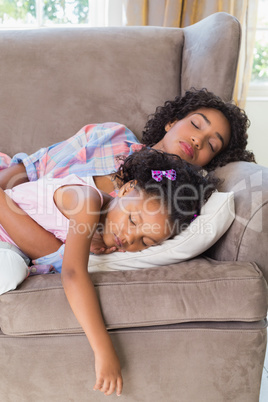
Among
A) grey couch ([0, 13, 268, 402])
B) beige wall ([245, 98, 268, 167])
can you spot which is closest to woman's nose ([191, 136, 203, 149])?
grey couch ([0, 13, 268, 402])

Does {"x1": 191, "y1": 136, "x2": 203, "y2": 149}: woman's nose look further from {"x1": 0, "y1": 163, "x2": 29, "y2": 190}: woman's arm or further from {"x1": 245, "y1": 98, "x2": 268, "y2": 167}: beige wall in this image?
{"x1": 245, "y1": 98, "x2": 268, "y2": 167}: beige wall

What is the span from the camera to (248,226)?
1.16 metres

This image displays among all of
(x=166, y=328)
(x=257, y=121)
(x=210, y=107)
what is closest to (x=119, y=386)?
(x=166, y=328)

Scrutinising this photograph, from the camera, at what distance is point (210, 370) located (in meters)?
1.11

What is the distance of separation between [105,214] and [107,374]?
45 cm

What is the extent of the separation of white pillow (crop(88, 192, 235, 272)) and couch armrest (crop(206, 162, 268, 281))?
0.11 ft

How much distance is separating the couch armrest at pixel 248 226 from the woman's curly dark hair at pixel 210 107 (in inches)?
12.3

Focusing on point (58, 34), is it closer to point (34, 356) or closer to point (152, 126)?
point (152, 126)

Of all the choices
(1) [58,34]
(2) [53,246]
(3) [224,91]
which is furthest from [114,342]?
(1) [58,34]

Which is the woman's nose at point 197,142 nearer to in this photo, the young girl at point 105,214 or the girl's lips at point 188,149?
the girl's lips at point 188,149

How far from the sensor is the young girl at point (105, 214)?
1.02 meters

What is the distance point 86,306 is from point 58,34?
4.18ft

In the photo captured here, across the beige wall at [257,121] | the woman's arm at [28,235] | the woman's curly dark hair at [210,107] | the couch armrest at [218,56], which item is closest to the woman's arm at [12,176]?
the woman's arm at [28,235]

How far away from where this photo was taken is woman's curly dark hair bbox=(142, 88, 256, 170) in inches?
64.4
